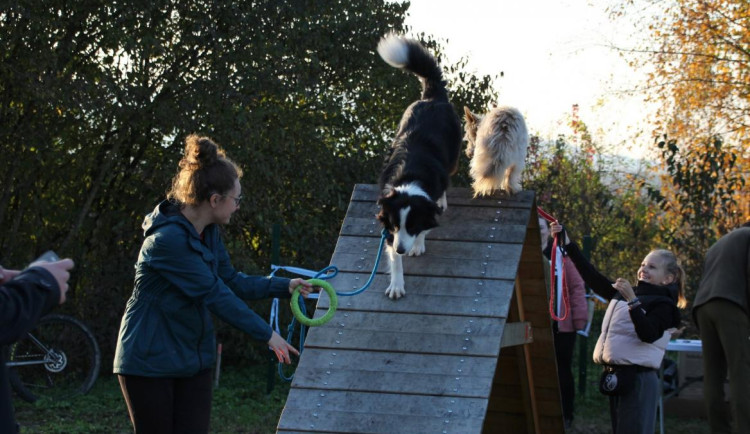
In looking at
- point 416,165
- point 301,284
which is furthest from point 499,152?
point 301,284

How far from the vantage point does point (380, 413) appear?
14.3ft

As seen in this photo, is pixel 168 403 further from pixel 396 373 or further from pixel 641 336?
pixel 641 336

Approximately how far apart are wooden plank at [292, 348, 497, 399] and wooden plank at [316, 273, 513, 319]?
32cm

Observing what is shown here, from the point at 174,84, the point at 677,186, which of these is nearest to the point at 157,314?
the point at 174,84

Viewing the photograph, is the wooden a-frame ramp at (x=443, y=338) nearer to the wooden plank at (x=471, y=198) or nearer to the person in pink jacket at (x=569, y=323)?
the wooden plank at (x=471, y=198)

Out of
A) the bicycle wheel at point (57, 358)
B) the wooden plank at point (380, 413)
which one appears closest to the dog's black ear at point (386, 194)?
the wooden plank at point (380, 413)

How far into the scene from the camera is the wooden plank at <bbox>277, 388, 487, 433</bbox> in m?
4.25

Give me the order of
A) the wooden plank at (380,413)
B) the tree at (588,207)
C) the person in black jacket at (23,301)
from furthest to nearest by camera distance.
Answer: the tree at (588,207), the wooden plank at (380,413), the person in black jacket at (23,301)

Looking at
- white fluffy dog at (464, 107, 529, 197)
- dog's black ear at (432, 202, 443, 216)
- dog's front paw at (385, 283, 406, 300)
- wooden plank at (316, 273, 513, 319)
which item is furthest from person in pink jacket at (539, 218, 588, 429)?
dog's front paw at (385, 283, 406, 300)

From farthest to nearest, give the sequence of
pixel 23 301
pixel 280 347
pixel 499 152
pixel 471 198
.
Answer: pixel 499 152 → pixel 471 198 → pixel 280 347 → pixel 23 301

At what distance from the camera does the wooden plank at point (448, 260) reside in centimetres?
502

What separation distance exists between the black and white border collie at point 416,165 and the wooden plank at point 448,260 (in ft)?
0.37

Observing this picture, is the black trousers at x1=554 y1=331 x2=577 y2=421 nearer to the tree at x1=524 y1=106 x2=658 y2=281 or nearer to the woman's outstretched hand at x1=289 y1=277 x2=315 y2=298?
the woman's outstretched hand at x1=289 y1=277 x2=315 y2=298

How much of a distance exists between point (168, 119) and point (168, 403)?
594cm
